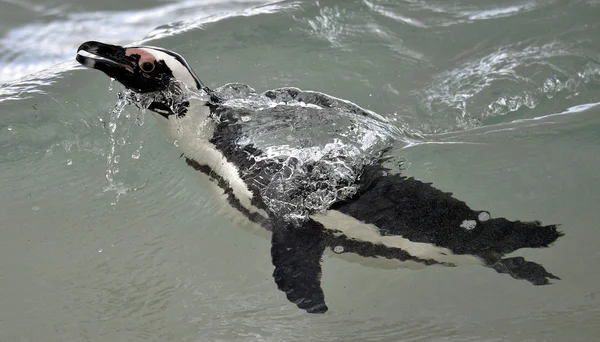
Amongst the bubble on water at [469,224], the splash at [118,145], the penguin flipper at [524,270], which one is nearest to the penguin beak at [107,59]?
the splash at [118,145]

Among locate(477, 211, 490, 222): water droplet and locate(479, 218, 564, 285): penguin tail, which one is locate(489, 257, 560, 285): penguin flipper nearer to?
locate(479, 218, 564, 285): penguin tail

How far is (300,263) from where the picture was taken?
7.73ft

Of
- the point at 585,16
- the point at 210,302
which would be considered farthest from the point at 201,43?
the point at 585,16

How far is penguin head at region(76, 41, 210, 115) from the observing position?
2.47 m

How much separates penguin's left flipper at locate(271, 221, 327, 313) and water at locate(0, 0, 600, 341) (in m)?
0.10

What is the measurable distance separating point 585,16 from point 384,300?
8.23ft

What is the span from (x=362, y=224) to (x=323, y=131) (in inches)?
20.4

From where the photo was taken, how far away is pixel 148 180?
296 cm

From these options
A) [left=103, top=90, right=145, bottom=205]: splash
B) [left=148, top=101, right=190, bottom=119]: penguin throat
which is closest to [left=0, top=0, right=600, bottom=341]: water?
[left=103, top=90, right=145, bottom=205]: splash

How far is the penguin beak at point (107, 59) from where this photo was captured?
2.45 metres

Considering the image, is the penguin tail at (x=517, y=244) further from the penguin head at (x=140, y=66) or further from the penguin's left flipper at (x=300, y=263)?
the penguin head at (x=140, y=66)

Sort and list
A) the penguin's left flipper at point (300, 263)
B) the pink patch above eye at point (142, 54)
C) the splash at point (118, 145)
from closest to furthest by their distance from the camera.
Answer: the penguin's left flipper at point (300, 263) < the pink patch above eye at point (142, 54) < the splash at point (118, 145)

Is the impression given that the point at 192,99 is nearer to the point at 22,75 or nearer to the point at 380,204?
the point at 380,204

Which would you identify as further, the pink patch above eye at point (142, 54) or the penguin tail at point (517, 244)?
the pink patch above eye at point (142, 54)
